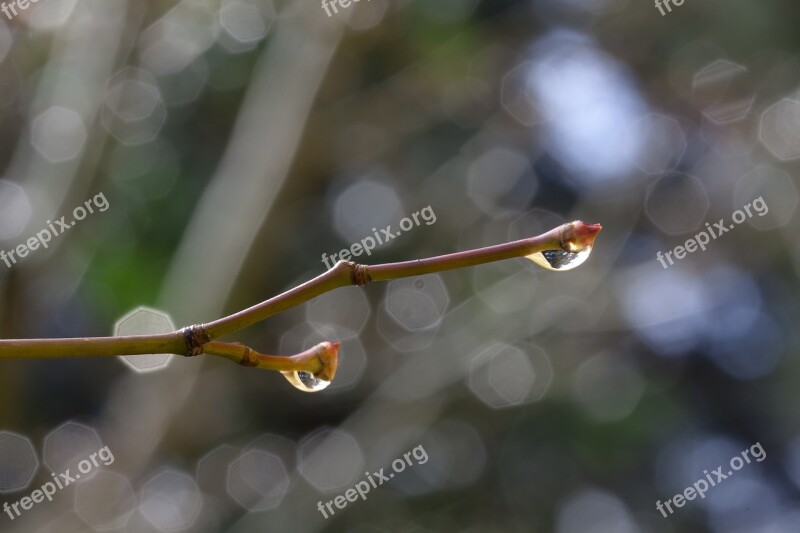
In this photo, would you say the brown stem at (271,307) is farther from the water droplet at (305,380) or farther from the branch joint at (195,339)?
the water droplet at (305,380)

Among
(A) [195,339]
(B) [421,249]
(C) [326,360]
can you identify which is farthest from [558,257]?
(B) [421,249]

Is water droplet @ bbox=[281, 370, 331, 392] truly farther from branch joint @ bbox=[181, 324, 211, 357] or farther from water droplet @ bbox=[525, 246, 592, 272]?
water droplet @ bbox=[525, 246, 592, 272]

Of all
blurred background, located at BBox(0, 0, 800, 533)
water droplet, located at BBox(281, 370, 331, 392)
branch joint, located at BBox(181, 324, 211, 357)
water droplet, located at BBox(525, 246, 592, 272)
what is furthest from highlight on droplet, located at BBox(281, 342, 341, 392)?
blurred background, located at BBox(0, 0, 800, 533)

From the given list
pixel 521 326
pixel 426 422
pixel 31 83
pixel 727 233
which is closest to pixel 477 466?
pixel 426 422

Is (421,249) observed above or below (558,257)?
below

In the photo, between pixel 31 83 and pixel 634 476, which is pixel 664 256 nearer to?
pixel 634 476

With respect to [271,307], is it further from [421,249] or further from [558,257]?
[421,249]
